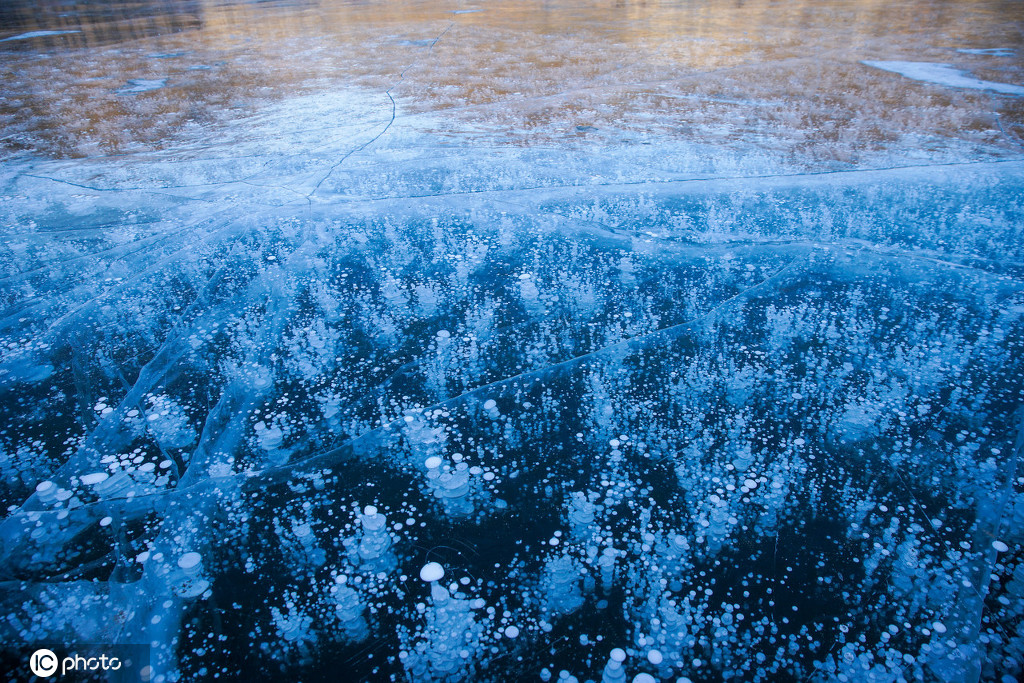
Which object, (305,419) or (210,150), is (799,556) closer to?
(305,419)

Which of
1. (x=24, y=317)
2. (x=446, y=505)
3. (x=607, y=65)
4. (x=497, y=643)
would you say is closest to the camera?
(x=497, y=643)

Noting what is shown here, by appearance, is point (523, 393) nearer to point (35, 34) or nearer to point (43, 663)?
point (43, 663)

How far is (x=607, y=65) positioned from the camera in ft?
20.2

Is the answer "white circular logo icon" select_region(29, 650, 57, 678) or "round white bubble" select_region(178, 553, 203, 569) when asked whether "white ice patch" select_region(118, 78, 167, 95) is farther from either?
"white circular logo icon" select_region(29, 650, 57, 678)

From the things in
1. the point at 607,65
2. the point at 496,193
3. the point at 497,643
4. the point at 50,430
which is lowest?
the point at 497,643

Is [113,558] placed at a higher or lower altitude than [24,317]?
lower

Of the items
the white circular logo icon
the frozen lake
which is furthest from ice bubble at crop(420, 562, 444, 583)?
the white circular logo icon

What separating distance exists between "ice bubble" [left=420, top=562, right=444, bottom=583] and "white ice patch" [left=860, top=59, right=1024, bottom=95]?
601 centimetres

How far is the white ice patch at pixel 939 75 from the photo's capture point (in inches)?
195

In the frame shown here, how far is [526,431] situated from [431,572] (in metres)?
0.57

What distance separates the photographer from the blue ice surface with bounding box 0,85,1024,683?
4.47 feet

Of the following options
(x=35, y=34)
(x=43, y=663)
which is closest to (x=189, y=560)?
(x=43, y=663)

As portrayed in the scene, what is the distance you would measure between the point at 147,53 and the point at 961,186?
8.85m

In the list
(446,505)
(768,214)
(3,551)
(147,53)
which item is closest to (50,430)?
(3,551)
